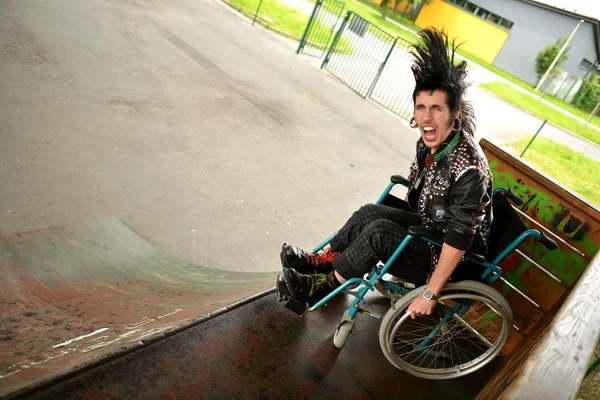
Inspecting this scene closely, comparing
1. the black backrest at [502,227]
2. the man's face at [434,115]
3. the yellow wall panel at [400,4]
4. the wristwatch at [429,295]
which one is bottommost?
the wristwatch at [429,295]

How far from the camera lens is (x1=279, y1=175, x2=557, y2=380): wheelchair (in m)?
2.28

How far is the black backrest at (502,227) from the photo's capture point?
2.38 metres

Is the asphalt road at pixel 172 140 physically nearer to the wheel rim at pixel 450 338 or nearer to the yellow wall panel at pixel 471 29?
the wheel rim at pixel 450 338

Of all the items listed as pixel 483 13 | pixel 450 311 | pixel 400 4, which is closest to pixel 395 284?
pixel 450 311

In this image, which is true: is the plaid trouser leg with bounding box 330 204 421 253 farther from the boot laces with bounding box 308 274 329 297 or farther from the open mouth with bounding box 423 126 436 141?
the open mouth with bounding box 423 126 436 141

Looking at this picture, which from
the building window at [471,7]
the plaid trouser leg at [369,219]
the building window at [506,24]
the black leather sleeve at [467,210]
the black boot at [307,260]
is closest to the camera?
the black leather sleeve at [467,210]

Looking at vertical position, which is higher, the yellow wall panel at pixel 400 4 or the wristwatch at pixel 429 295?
the yellow wall panel at pixel 400 4

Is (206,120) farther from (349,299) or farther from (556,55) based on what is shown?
(556,55)

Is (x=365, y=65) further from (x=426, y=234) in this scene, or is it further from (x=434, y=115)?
(x=426, y=234)

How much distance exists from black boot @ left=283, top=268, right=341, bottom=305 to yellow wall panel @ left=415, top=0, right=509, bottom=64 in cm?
3591

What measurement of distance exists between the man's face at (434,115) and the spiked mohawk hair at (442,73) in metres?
0.03

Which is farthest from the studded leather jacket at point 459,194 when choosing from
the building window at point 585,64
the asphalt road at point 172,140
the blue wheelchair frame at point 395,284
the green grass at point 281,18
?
the building window at point 585,64

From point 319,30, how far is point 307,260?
11.8 meters

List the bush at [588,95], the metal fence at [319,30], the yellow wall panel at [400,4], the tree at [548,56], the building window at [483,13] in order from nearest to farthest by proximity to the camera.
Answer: the metal fence at [319,30], the bush at [588,95], the tree at [548,56], the building window at [483,13], the yellow wall panel at [400,4]
